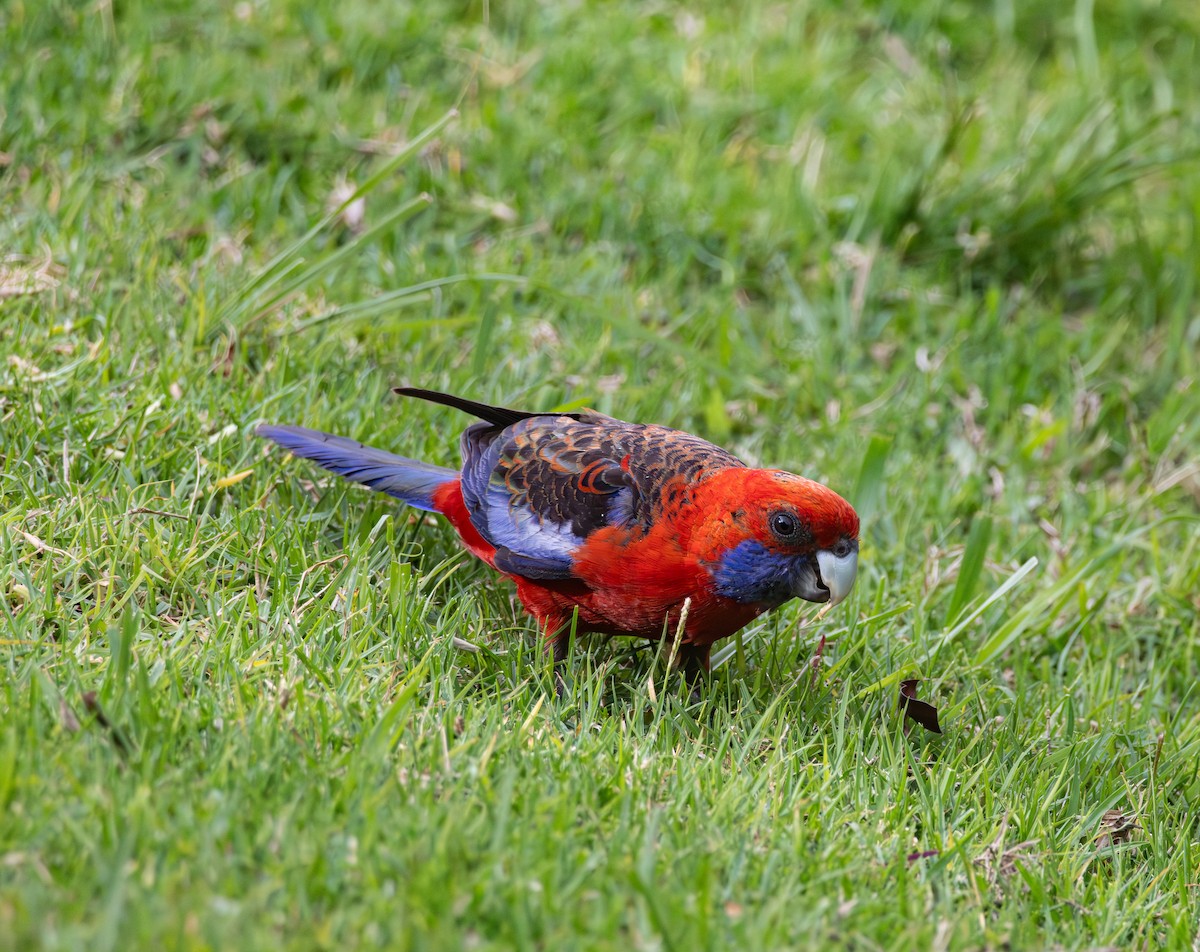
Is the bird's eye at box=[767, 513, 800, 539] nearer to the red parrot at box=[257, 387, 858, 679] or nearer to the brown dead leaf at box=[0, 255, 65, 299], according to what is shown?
the red parrot at box=[257, 387, 858, 679]

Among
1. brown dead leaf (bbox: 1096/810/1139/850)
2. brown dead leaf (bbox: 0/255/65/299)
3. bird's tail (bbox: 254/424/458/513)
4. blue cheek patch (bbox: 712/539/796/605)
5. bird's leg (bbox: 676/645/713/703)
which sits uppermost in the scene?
brown dead leaf (bbox: 0/255/65/299)

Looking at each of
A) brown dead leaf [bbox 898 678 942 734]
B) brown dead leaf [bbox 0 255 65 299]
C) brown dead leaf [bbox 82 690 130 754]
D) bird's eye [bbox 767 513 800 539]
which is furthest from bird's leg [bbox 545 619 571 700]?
brown dead leaf [bbox 0 255 65 299]

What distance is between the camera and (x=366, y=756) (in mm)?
2318

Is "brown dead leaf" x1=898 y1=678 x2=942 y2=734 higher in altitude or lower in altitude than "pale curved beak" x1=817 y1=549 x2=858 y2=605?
lower

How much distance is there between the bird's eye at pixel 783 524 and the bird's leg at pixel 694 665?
451 mm

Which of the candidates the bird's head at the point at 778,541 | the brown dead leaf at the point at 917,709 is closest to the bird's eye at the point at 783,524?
the bird's head at the point at 778,541

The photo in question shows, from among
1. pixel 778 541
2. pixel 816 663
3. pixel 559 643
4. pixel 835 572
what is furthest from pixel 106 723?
pixel 816 663

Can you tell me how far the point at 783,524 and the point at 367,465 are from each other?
1.22 m

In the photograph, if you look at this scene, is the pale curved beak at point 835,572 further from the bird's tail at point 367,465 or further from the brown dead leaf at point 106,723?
the brown dead leaf at point 106,723

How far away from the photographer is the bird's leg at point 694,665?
10.6 ft

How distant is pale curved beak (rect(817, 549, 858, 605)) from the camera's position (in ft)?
9.78

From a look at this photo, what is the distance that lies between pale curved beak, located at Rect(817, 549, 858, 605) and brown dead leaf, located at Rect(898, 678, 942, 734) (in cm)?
41

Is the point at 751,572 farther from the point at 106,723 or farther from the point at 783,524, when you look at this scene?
the point at 106,723

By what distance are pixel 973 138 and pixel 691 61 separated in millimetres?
1407
